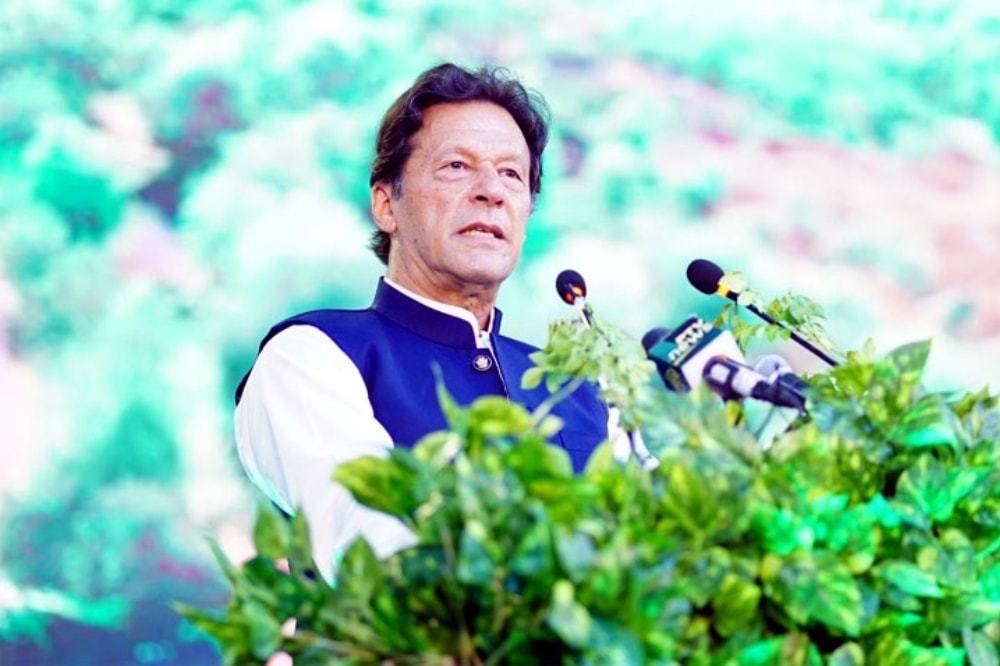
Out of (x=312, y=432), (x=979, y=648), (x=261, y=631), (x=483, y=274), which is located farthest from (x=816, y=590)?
(x=483, y=274)

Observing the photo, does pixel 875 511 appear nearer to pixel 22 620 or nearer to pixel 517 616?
pixel 517 616

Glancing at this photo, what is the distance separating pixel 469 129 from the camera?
2152 mm

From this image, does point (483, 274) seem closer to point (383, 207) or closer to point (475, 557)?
point (383, 207)

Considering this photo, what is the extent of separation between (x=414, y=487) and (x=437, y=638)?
3.3 inches

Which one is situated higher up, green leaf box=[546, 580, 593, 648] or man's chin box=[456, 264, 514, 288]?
man's chin box=[456, 264, 514, 288]

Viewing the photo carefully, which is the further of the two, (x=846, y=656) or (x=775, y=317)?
(x=775, y=317)

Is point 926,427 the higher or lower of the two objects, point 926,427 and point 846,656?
the higher

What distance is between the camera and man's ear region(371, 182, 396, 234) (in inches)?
88.4

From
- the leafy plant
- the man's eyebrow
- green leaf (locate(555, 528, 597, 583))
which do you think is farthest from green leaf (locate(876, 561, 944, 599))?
the man's eyebrow

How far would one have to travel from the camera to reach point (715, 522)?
0.81 meters

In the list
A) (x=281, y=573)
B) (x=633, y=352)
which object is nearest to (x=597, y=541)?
(x=281, y=573)

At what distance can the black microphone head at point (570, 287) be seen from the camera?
5.52ft

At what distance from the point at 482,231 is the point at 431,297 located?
0.13m

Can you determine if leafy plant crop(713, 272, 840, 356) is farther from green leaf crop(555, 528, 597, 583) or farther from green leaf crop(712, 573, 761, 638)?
green leaf crop(555, 528, 597, 583)
